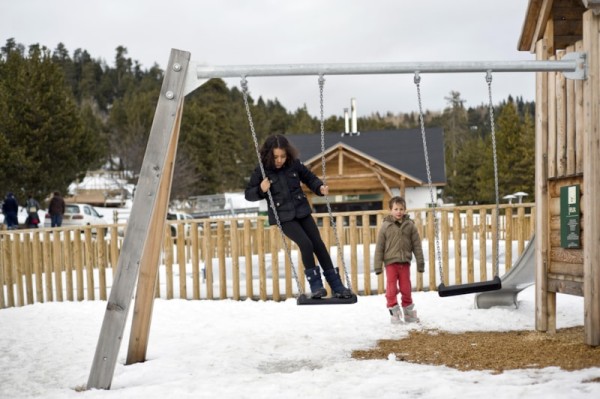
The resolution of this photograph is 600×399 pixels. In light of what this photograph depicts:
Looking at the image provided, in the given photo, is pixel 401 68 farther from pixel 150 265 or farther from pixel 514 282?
pixel 514 282

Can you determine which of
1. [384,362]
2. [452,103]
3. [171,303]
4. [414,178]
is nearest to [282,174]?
[384,362]

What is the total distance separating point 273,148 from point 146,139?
5519 cm

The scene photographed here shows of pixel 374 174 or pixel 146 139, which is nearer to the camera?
pixel 374 174

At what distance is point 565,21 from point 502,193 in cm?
4070

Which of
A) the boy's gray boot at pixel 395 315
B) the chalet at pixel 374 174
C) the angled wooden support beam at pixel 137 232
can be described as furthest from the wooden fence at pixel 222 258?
the chalet at pixel 374 174

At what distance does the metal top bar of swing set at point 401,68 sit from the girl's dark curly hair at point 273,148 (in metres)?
0.83

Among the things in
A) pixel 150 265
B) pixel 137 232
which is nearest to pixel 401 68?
pixel 137 232

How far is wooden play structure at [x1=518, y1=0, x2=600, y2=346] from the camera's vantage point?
6.54 metres

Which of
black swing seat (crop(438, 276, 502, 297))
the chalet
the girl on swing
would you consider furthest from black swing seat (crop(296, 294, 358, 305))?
the chalet

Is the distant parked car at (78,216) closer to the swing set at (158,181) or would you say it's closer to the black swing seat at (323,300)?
the swing set at (158,181)

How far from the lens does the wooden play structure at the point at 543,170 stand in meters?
5.96

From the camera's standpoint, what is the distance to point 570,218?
7.04 metres

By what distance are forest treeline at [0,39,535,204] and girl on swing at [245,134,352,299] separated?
100 feet

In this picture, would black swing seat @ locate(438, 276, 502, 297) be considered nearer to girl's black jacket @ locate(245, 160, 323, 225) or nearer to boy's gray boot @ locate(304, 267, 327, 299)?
boy's gray boot @ locate(304, 267, 327, 299)
